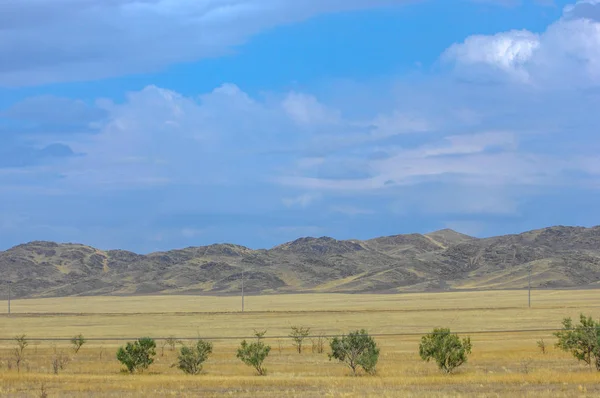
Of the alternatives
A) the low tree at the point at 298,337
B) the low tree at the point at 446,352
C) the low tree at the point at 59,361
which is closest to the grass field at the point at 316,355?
the low tree at the point at 59,361

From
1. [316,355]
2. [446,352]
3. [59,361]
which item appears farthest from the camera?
[316,355]

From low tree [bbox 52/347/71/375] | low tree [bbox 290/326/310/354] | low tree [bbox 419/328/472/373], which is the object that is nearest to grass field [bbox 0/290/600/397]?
low tree [bbox 52/347/71/375]

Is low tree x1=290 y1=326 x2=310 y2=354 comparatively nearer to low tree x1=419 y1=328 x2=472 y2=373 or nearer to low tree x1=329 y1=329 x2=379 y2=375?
low tree x1=329 y1=329 x2=379 y2=375

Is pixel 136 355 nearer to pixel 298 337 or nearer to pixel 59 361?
pixel 59 361

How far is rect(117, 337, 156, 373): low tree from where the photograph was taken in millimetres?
47625

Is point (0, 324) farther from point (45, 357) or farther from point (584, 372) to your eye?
point (584, 372)

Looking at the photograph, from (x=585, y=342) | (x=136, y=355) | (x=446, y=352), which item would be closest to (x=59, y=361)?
(x=136, y=355)

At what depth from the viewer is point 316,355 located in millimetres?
58312

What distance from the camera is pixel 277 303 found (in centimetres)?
14775

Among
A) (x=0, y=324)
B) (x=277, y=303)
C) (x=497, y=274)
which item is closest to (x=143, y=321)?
(x=0, y=324)

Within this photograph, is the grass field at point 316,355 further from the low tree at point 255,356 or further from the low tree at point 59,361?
the low tree at point 255,356

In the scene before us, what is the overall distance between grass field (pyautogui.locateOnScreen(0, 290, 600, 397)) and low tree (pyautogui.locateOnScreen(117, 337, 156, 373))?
0.93 m

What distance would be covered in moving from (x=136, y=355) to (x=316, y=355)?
1481 cm

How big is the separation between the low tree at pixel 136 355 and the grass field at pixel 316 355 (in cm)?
93
